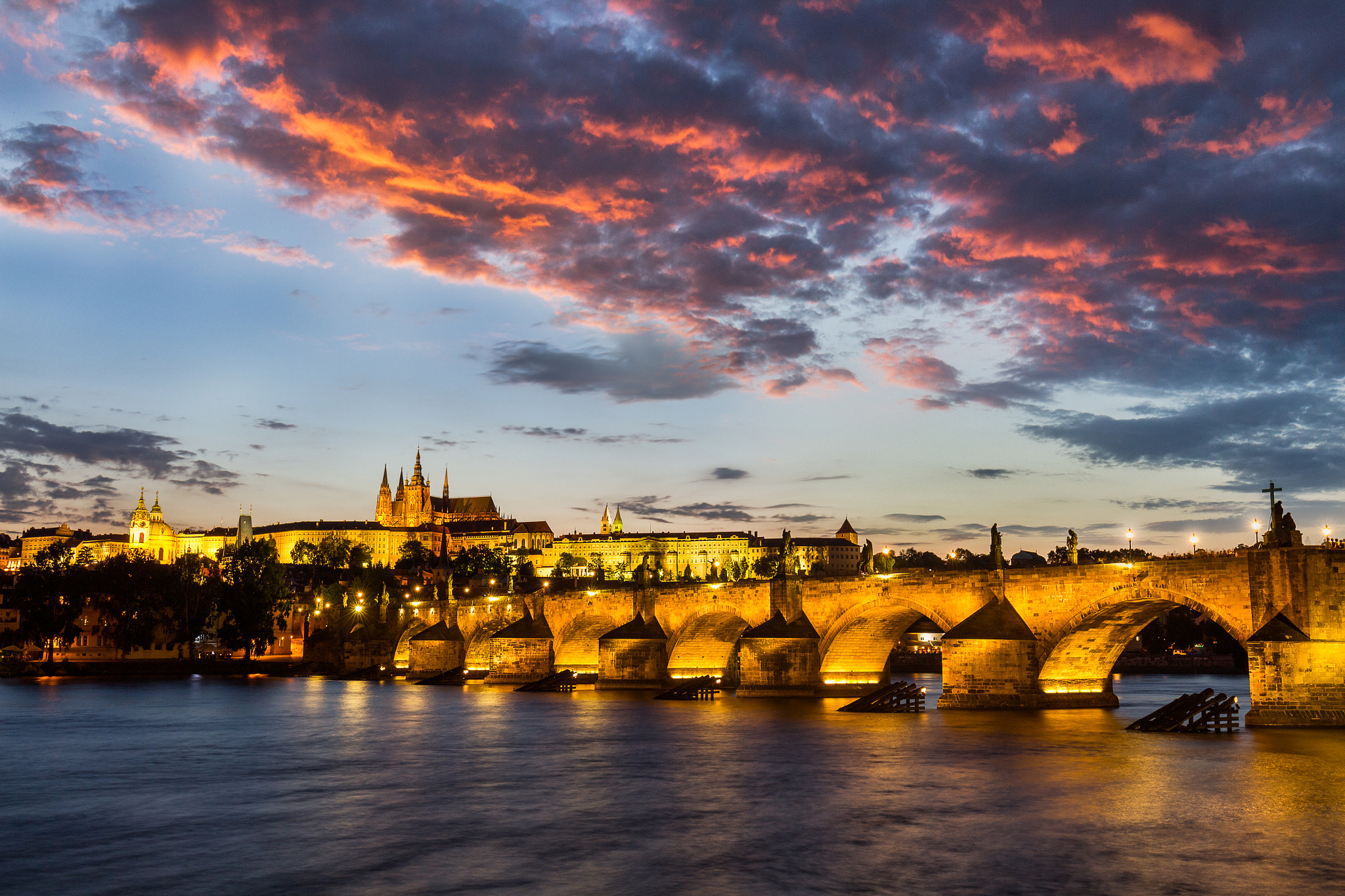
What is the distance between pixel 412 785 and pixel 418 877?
12.6 meters

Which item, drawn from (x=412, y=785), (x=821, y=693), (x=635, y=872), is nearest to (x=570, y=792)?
(x=412, y=785)

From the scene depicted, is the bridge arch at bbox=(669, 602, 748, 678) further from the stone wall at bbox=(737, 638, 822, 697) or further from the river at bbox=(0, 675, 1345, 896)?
the river at bbox=(0, 675, 1345, 896)

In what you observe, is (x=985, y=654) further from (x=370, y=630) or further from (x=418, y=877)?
(x=370, y=630)

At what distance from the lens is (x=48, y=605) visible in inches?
3962

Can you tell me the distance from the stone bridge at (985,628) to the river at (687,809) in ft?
5.51

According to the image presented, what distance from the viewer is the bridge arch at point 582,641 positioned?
7600 centimetres

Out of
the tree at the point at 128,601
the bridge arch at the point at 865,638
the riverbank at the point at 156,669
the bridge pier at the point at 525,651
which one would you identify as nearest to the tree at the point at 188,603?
the tree at the point at 128,601

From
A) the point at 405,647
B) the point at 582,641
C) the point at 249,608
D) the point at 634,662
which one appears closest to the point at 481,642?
the point at 582,641

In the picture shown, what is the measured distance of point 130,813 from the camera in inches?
1102

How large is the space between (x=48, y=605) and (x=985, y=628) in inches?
3487

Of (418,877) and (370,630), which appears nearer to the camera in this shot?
(418,877)

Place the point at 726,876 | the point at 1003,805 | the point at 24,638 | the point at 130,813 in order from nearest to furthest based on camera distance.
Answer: the point at 726,876, the point at 1003,805, the point at 130,813, the point at 24,638

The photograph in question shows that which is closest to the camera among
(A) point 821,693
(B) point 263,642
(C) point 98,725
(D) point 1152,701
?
(C) point 98,725

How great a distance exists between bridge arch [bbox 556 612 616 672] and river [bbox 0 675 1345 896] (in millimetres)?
27134
